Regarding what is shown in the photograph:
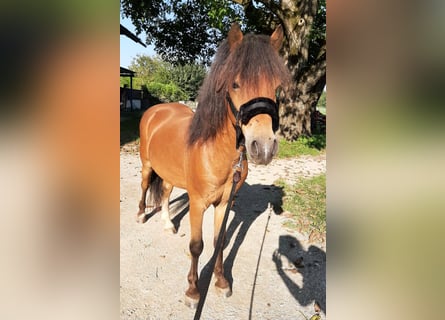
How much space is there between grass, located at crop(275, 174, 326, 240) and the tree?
67.0 inches

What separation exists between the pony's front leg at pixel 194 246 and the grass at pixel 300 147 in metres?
6.03

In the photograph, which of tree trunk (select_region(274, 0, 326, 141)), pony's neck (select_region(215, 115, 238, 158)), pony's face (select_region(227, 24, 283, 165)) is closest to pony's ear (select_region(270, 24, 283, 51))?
pony's face (select_region(227, 24, 283, 165))

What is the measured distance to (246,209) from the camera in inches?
178

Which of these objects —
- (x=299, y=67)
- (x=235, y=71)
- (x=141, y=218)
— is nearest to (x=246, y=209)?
(x=141, y=218)

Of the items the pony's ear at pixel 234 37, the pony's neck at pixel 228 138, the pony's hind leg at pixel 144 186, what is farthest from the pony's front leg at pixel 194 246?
the pony's hind leg at pixel 144 186

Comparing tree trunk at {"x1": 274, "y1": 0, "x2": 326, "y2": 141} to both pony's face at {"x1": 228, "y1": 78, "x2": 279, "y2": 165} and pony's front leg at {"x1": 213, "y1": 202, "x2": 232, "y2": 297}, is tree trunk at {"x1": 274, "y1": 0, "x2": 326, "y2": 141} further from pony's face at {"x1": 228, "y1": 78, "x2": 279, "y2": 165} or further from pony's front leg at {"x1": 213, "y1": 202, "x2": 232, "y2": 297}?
pony's face at {"x1": 228, "y1": 78, "x2": 279, "y2": 165}

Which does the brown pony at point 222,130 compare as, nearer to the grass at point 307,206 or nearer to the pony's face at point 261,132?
the pony's face at point 261,132

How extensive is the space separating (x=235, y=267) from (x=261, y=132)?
1.85m

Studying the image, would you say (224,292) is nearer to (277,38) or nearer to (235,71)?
(235,71)

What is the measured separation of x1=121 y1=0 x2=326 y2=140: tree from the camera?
6.91 meters
